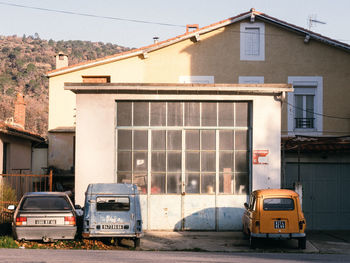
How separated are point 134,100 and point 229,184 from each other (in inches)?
169

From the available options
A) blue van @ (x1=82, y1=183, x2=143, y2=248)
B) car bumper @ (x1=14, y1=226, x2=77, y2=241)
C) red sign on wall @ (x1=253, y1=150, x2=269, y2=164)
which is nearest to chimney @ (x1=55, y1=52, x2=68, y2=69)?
red sign on wall @ (x1=253, y1=150, x2=269, y2=164)

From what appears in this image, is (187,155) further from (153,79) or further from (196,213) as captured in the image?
(153,79)

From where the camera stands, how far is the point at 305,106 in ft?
81.0

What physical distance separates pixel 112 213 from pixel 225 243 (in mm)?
3843

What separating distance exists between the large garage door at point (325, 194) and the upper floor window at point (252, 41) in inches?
240

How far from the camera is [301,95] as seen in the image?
24828 mm

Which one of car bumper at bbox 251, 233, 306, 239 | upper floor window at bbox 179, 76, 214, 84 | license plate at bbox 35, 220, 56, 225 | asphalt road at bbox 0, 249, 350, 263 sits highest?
upper floor window at bbox 179, 76, 214, 84

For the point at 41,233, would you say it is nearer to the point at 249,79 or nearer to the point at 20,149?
the point at 20,149

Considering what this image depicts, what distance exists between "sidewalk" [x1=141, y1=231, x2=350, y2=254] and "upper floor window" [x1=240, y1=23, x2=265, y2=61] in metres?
9.97

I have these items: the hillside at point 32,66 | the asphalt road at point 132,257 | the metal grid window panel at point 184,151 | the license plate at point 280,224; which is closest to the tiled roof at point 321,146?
the metal grid window panel at point 184,151

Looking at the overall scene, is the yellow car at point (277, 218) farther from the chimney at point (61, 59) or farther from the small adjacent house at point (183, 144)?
the chimney at point (61, 59)

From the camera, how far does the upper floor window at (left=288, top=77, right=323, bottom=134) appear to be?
24453mm

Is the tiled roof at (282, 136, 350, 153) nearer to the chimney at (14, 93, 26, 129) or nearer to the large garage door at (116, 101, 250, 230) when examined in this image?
the large garage door at (116, 101, 250, 230)

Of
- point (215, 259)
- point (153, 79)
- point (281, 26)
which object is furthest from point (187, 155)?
point (281, 26)
